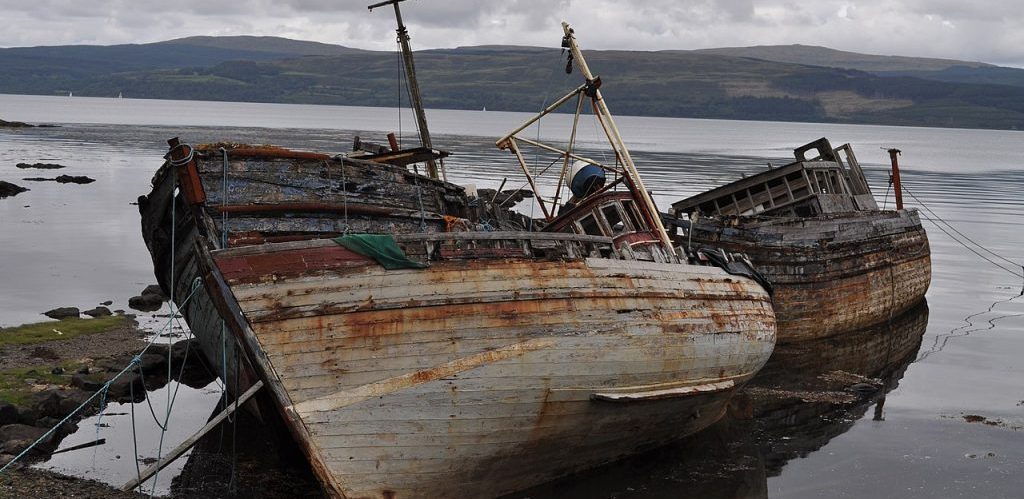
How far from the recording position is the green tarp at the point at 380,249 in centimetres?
1194

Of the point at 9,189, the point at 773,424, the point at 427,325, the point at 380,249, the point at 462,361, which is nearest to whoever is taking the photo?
the point at 380,249

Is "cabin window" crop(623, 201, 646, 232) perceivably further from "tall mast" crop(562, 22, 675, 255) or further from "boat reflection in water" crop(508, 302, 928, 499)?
"boat reflection in water" crop(508, 302, 928, 499)

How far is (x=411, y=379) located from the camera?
12.0m

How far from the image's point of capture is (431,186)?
16.1 m

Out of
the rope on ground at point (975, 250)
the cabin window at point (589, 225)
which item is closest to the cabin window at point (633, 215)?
the cabin window at point (589, 225)

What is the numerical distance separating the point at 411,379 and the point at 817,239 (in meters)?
13.2

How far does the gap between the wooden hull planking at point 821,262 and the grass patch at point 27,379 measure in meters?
12.6

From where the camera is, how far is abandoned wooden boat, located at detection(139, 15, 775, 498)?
1175 centimetres

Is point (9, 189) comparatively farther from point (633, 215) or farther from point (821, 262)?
point (633, 215)

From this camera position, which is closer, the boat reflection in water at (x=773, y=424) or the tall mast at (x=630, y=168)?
the boat reflection in water at (x=773, y=424)

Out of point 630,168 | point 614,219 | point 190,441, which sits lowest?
point 190,441

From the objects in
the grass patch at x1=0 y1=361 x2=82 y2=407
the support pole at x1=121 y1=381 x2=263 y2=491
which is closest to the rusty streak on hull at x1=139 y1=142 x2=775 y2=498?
the support pole at x1=121 y1=381 x2=263 y2=491

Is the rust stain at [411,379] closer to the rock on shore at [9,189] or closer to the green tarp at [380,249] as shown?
the green tarp at [380,249]

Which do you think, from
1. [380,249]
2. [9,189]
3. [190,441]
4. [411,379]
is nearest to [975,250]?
[411,379]
